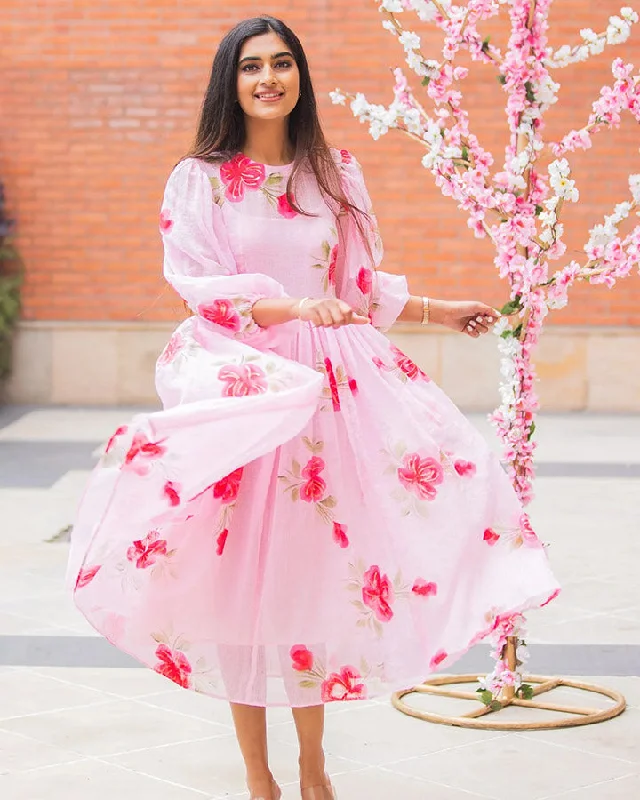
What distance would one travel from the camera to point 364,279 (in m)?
3.43

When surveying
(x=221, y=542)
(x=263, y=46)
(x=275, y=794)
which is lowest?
(x=275, y=794)

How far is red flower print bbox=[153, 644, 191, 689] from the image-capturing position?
3186 mm

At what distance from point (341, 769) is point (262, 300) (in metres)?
1.23

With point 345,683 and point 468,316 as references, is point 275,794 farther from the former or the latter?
point 468,316

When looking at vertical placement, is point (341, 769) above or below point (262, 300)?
below

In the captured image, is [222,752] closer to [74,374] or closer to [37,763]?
[37,763]

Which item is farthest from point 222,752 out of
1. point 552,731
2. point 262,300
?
point 262,300

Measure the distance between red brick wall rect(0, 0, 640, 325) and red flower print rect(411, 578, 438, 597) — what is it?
778 centimetres

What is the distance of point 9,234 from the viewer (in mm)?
11195

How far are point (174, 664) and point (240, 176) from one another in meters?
1.02

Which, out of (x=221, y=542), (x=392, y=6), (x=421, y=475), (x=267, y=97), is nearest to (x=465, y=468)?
(x=421, y=475)

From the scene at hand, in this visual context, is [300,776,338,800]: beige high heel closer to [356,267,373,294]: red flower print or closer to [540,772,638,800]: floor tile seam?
[540,772,638,800]: floor tile seam

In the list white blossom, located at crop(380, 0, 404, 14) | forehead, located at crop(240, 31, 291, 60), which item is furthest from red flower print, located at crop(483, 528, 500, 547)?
white blossom, located at crop(380, 0, 404, 14)

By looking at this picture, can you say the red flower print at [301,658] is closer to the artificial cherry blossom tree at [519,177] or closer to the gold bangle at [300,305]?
the gold bangle at [300,305]
